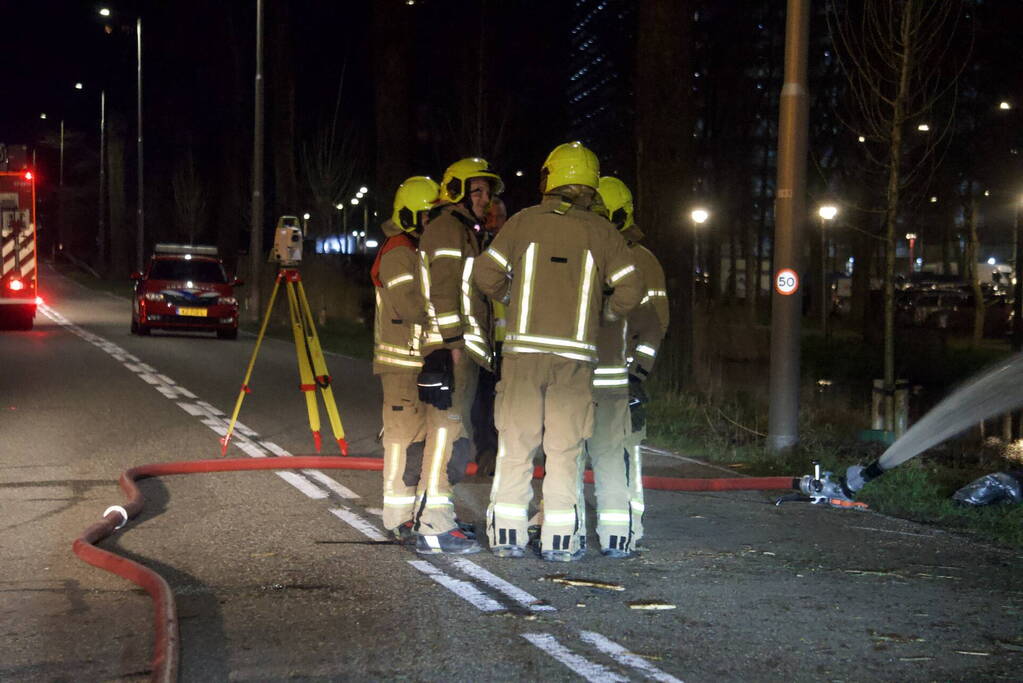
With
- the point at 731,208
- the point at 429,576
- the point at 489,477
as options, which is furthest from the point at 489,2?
the point at 429,576

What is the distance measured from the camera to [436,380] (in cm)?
742

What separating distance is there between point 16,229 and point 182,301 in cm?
327

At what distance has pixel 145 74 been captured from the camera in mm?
62375

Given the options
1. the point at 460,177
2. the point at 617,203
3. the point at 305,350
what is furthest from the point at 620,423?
the point at 305,350

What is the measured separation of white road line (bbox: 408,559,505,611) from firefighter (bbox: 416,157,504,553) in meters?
0.33

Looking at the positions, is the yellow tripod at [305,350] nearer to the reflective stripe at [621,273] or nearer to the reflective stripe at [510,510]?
the reflective stripe at [510,510]

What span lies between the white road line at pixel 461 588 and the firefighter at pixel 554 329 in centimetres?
54

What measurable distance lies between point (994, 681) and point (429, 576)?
2.76m

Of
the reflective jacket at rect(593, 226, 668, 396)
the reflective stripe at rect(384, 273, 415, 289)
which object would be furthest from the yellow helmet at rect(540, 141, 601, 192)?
the reflective stripe at rect(384, 273, 415, 289)

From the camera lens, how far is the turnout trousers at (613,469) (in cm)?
751

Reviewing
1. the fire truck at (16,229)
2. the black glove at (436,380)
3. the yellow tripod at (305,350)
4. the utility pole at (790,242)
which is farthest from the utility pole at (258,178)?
the black glove at (436,380)

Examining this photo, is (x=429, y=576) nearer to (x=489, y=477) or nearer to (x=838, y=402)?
(x=489, y=477)

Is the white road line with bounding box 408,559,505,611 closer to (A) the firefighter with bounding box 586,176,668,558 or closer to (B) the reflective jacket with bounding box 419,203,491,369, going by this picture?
(A) the firefighter with bounding box 586,176,668,558

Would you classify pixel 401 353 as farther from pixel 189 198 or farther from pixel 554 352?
pixel 189 198
